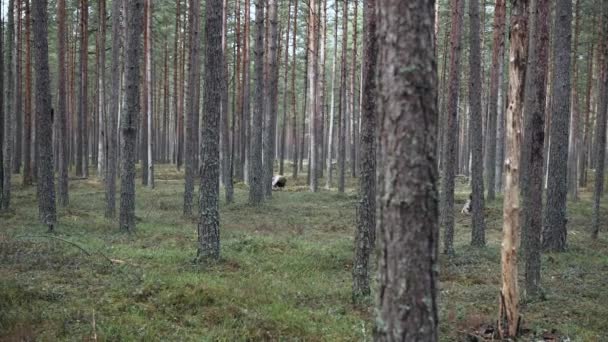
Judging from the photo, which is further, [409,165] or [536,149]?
[536,149]

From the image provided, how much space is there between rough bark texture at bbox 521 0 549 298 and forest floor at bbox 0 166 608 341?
28.1 inches

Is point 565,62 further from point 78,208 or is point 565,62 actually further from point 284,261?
point 78,208

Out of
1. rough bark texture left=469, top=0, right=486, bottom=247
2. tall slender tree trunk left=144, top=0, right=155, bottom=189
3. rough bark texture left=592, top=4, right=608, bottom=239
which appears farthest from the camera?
tall slender tree trunk left=144, top=0, right=155, bottom=189

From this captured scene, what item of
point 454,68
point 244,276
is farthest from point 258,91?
point 244,276

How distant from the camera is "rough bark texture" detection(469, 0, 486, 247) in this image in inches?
470

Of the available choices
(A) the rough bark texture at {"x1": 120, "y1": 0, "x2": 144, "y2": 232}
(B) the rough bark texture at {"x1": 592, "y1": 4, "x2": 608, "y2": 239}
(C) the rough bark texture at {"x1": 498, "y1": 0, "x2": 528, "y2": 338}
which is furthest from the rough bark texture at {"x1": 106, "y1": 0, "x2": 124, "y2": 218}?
(B) the rough bark texture at {"x1": 592, "y1": 4, "x2": 608, "y2": 239}

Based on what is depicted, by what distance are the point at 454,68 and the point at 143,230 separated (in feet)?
28.9

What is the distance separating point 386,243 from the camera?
3408mm

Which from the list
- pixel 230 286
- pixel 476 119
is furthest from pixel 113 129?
pixel 476 119

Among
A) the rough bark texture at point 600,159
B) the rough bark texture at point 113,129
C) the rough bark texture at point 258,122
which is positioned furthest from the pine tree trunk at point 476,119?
the rough bark texture at point 113,129

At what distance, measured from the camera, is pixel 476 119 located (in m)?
12.6

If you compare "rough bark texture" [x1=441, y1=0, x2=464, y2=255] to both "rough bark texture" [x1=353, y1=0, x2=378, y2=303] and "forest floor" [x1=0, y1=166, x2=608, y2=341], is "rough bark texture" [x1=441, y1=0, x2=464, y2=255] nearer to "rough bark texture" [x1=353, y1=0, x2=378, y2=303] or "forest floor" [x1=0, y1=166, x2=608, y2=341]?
"forest floor" [x1=0, y1=166, x2=608, y2=341]

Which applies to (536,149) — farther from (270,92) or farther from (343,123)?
(343,123)

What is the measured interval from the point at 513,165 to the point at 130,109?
9.66m
